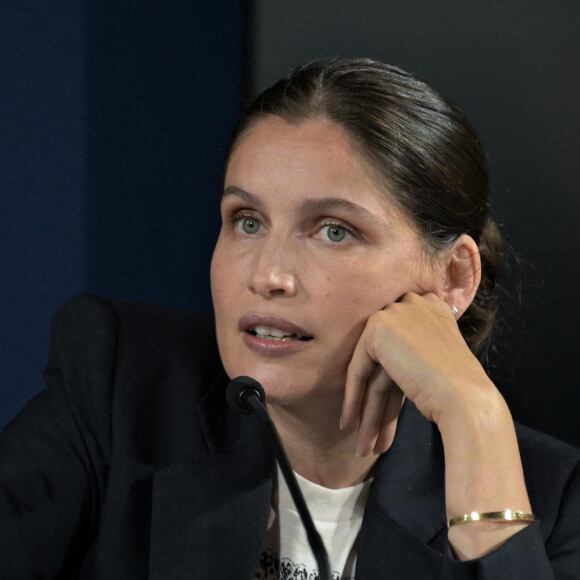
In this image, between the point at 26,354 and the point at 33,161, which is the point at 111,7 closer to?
the point at 33,161

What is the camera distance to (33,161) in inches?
80.0

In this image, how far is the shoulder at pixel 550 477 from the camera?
160 centimetres

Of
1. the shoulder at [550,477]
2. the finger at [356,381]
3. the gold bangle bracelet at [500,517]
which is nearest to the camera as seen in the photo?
the gold bangle bracelet at [500,517]

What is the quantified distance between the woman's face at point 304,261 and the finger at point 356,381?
0.02 m

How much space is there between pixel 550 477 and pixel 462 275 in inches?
14.1

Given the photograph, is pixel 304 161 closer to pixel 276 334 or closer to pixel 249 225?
pixel 249 225

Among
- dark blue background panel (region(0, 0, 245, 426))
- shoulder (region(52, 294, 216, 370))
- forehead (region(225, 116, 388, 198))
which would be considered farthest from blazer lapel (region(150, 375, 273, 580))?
dark blue background panel (region(0, 0, 245, 426))

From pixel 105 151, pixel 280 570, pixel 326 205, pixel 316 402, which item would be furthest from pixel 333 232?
pixel 105 151

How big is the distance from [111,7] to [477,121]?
0.76m

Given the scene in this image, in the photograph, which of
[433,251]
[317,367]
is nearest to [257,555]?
[317,367]

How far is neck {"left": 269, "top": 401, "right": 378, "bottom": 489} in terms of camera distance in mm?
1614

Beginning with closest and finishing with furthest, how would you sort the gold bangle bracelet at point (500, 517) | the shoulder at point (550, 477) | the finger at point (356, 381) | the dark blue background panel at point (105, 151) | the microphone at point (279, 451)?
the microphone at point (279, 451), the gold bangle bracelet at point (500, 517), the finger at point (356, 381), the shoulder at point (550, 477), the dark blue background panel at point (105, 151)

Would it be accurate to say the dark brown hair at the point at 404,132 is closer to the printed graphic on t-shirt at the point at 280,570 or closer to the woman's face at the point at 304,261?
the woman's face at the point at 304,261

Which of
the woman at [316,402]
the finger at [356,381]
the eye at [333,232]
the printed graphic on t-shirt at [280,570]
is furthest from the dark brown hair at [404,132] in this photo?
the printed graphic on t-shirt at [280,570]
